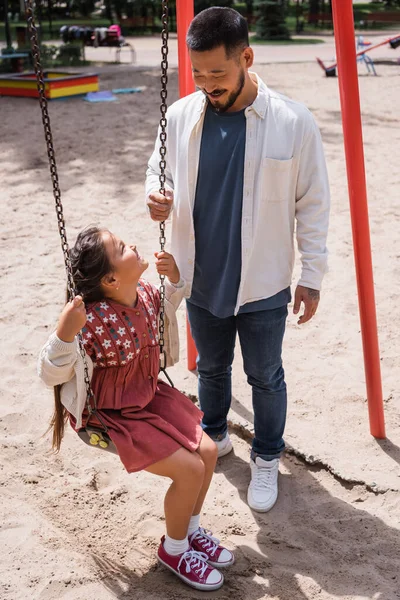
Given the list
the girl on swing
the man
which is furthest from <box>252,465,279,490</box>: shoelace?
the girl on swing

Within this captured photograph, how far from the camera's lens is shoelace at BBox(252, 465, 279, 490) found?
3141mm

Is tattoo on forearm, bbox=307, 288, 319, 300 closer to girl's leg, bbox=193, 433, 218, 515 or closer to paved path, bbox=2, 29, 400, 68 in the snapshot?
girl's leg, bbox=193, 433, 218, 515

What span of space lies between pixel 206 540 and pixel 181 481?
1.32 ft

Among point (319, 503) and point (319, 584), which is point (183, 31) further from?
point (319, 584)

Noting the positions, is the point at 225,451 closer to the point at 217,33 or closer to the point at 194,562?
the point at 194,562

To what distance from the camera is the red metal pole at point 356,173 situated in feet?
9.93

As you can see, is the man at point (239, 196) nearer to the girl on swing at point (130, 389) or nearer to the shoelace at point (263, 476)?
the girl on swing at point (130, 389)

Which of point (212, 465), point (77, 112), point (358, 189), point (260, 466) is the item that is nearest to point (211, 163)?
point (358, 189)

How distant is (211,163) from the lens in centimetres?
263

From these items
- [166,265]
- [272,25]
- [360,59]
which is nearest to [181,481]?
[166,265]

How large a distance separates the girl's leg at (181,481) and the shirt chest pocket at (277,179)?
91 cm

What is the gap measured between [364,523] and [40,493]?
131cm

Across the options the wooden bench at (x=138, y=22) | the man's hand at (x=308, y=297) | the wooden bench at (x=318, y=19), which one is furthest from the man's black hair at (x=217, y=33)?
the wooden bench at (x=318, y=19)

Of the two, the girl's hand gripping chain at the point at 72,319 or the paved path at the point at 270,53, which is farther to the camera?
the paved path at the point at 270,53
